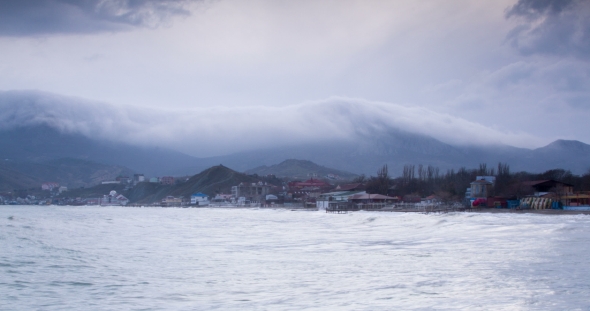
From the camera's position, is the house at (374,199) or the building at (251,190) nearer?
the house at (374,199)

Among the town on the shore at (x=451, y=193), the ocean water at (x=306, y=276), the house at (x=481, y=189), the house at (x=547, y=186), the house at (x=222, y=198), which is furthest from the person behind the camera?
the house at (x=222, y=198)

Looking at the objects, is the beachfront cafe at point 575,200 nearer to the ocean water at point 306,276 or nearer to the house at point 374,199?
the ocean water at point 306,276

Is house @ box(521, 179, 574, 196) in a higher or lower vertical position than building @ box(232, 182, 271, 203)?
lower

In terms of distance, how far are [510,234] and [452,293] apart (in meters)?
19.3

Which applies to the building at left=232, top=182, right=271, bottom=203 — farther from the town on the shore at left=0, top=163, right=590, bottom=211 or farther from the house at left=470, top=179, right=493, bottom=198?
the house at left=470, top=179, right=493, bottom=198

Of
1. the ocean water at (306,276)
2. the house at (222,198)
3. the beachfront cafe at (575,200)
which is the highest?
the house at (222,198)

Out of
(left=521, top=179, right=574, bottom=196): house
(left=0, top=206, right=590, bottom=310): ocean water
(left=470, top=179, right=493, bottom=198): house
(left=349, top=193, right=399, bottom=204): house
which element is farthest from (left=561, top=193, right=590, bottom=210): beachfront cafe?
(left=349, top=193, right=399, bottom=204): house

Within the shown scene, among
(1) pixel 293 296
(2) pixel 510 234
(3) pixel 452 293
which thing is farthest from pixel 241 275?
(2) pixel 510 234

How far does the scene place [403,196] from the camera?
120 meters

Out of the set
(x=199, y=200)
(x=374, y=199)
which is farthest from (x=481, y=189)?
(x=199, y=200)

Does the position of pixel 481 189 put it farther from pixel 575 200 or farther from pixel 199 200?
pixel 199 200

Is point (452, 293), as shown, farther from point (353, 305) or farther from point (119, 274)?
point (119, 274)

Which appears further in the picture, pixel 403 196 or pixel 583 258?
pixel 403 196

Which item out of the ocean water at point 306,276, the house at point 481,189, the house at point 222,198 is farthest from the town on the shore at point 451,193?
the ocean water at point 306,276
